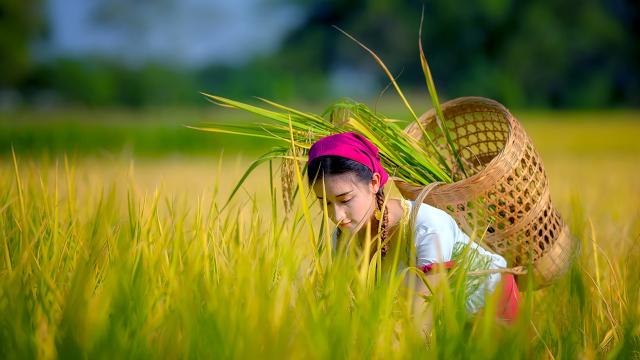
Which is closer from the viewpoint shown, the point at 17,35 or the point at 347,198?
the point at 347,198

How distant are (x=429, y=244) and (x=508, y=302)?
386 millimetres

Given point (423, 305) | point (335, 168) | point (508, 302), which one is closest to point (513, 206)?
point (508, 302)

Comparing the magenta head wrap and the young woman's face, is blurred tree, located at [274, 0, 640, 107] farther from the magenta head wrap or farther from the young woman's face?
the young woman's face

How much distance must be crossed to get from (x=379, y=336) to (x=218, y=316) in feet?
1.22

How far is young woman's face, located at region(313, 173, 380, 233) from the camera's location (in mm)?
2119

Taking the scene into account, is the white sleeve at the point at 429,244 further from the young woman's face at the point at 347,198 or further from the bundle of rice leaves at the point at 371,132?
the bundle of rice leaves at the point at 371,132

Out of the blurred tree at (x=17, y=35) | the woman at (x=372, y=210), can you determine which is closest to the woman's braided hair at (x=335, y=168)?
Answer: the woman at (x=372, y=210)

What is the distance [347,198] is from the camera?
2.14 m

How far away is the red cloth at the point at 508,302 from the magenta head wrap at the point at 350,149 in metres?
0.51

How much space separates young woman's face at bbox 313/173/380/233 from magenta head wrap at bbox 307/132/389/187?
0.06 meters

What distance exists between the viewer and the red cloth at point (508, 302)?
7.51 feet

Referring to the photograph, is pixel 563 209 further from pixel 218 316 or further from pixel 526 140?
pixel 218 316

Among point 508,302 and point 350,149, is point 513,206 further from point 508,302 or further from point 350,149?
point 350,149

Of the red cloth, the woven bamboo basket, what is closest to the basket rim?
the woven bamboo basket
